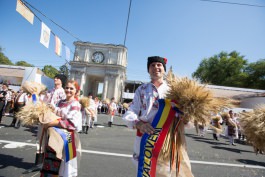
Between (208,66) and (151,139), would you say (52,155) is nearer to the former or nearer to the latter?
(151,139)

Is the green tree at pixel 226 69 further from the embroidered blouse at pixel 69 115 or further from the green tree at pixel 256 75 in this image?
the embroidered blouse at pixel 69 115

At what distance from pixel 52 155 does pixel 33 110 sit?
771 millimetres

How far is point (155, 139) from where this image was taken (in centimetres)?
213

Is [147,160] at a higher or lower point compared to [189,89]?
lower

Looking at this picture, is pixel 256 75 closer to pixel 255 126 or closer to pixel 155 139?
pixel 255 126

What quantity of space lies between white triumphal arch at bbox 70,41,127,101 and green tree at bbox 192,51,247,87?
2180 cm

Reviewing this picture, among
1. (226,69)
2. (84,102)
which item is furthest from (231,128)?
(226,69)

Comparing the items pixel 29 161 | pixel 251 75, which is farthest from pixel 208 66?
pixel 29 161

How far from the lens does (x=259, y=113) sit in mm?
1930

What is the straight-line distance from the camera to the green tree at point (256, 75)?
43.1 metres

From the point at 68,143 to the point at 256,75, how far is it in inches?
2071

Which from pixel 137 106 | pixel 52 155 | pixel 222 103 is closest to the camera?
pixel 222 103

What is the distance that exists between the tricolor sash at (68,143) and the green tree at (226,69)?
4681 centimetres

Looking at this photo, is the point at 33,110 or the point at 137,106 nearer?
the point at 137,106
